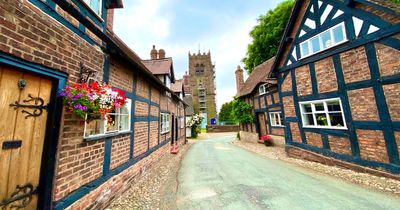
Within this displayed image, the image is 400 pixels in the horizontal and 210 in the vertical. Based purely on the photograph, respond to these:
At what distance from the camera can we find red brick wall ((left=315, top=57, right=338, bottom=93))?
625 centimetres

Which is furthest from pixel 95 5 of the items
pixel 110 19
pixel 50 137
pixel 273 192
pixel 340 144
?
pixel 340 144

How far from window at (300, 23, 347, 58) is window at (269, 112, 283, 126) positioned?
16.0 feet

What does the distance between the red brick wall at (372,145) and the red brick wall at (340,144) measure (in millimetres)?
365

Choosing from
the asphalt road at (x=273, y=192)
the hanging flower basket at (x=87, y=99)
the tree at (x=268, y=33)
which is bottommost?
the asphalt road at (x=273, y=192)

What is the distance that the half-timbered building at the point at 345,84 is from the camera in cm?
495

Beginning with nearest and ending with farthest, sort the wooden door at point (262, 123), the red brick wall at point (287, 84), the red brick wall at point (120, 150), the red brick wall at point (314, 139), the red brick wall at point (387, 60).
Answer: the red brick wall at point (120, 150)
the red brick wall at point (387, 60)
the red brick wall at point (314, 139)
the red brick wall at point (287, 84)
the wooden door at point (262, 123)

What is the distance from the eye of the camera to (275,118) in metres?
11.6

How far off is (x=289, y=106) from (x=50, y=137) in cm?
905

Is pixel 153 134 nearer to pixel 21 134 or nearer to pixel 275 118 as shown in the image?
pixel 21 134

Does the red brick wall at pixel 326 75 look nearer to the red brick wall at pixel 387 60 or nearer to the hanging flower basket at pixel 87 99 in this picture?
the red brick wall at pixel 387 60

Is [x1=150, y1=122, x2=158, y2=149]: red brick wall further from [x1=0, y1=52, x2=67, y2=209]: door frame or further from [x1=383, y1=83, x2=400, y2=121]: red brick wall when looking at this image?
[x1=383, y1=83, x2=400, y2=121]: red brick wall

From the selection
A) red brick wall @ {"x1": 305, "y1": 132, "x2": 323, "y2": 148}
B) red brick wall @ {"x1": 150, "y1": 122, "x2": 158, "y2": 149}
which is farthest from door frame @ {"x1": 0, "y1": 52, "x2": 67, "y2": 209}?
red brick wall @ {"x1": 305, "y1": 132, "x2": 323, "y2": 148}

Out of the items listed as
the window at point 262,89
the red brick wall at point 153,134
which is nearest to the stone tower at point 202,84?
the window at point 262,89

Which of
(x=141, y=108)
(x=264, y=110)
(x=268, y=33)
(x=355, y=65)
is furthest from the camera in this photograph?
(x=268, y=33)
